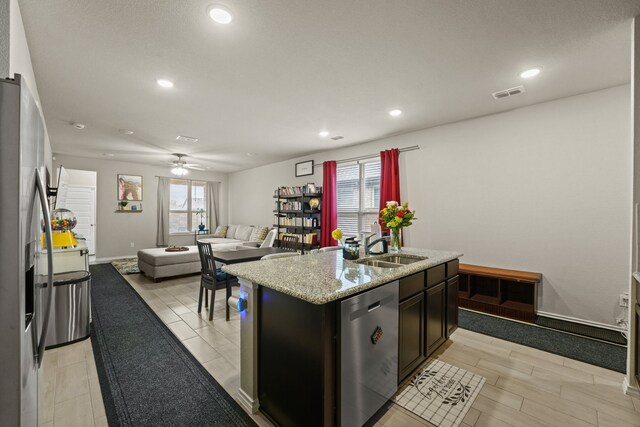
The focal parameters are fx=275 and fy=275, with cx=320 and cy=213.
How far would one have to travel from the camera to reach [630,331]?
6.71 ft

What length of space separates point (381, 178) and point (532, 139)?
214cm

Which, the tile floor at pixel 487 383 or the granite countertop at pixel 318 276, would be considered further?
the tile floor at pixel 487 383

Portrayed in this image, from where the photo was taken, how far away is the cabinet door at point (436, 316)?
2.31 m

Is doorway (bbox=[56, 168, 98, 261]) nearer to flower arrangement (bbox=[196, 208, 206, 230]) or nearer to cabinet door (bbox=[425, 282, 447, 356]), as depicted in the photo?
flower arrangement (bbox=[196, 208, 206, 230])

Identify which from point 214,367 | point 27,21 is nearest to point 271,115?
point 27,21

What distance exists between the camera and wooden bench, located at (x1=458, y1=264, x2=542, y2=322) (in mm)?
3291

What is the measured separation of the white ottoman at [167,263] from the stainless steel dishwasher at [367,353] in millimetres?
4525

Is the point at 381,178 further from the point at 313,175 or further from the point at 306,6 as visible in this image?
the point at 306,6

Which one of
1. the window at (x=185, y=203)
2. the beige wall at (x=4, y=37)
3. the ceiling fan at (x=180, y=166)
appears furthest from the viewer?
the window at (x=185, y=203)

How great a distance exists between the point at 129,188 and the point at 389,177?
22.6 feet

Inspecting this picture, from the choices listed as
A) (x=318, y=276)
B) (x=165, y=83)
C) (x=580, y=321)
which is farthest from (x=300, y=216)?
(x=580, y=321)

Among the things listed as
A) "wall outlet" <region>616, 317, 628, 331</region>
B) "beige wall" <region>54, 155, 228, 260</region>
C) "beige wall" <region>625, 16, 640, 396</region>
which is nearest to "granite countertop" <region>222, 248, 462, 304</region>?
"beige wall" <region>625, 16, 640, 396</region>

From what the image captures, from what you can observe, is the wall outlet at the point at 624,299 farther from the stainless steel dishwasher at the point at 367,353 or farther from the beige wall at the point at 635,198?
the stainless steel dishwasher at the point at 367,353

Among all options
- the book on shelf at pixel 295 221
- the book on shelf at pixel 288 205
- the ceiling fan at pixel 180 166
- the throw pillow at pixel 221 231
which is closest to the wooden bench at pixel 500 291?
the book on shelf at pixel 295 221
